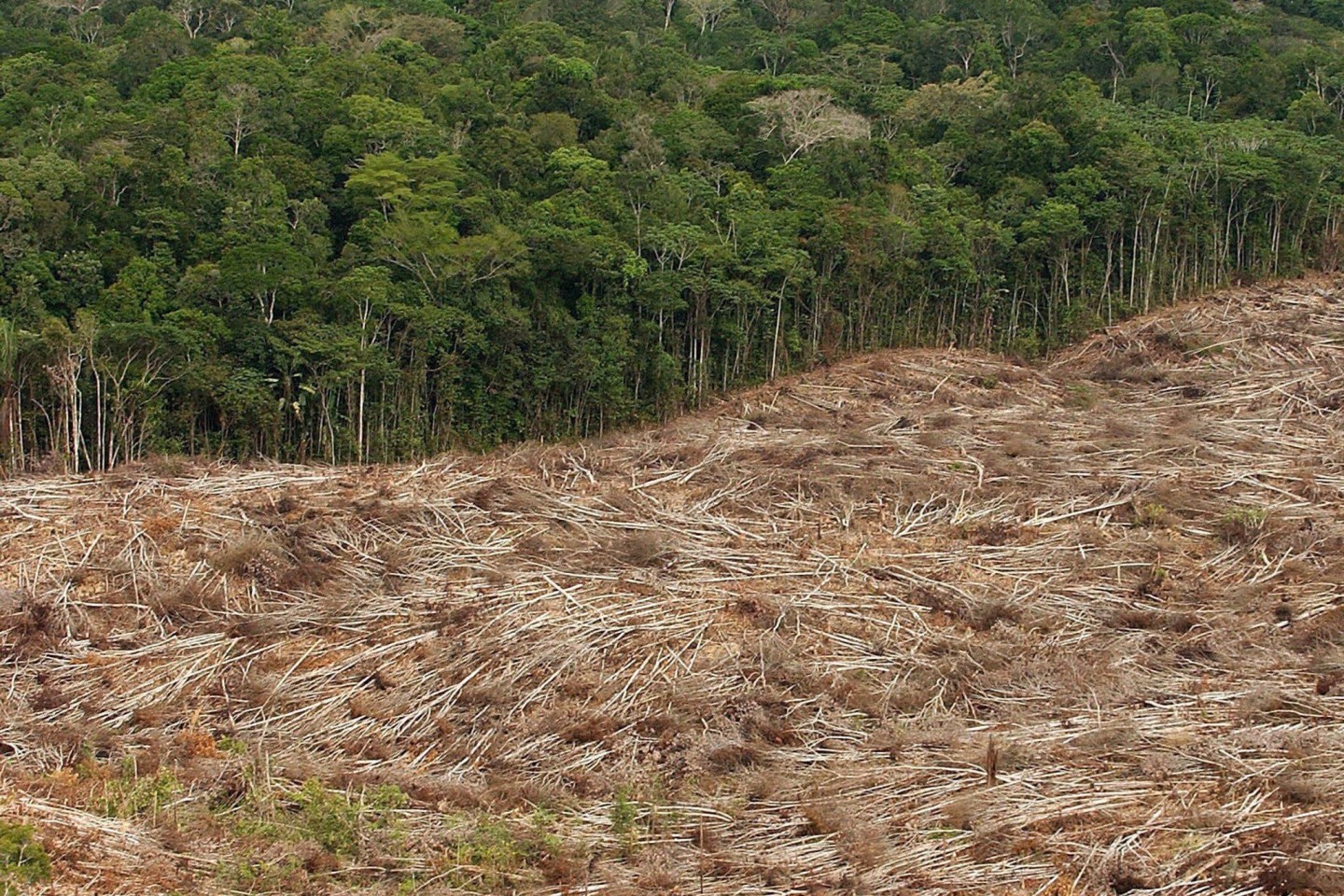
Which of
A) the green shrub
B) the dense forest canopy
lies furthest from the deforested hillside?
the dense forest canopy

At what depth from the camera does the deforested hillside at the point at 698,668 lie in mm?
6645

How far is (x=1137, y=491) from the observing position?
12.2 metres

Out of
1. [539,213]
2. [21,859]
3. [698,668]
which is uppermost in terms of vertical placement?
[539,213]

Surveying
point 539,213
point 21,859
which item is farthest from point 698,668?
point 539,213

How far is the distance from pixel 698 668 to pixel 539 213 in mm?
10705

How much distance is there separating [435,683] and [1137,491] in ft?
20.9

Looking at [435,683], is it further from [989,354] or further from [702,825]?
[989,354]

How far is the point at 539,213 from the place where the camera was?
18703 millimetres

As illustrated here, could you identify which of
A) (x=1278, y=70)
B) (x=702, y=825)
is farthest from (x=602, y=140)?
(x=702, y=825)

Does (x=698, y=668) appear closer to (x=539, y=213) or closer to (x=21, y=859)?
(x=21, y=859)

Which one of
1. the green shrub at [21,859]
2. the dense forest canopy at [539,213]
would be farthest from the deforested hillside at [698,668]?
the dense forest canopy at [539,213]

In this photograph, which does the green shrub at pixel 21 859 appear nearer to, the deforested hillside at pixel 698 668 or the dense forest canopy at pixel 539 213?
the deforested hillside at pixel 698 668

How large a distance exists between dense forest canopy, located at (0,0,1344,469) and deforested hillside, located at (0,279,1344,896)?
3.36 meters

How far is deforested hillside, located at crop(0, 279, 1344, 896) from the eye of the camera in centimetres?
664
